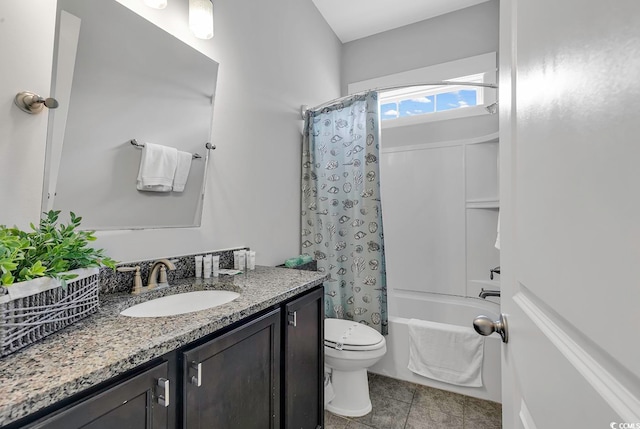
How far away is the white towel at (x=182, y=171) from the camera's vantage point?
1466 millimetres

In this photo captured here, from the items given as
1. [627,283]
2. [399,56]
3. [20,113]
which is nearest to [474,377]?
[627,283]

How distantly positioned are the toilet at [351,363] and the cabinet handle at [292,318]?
0.65 meters

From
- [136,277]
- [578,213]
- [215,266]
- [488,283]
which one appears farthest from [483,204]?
[136,277]

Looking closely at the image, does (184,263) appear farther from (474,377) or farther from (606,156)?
(474,377)

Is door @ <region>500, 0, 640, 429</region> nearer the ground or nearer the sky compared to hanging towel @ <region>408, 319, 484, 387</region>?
nearer the sky

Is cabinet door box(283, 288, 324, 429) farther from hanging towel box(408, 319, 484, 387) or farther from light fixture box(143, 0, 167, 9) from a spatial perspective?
light fixture box(143, 0, 167, 9)

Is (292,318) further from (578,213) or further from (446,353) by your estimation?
(446,353)

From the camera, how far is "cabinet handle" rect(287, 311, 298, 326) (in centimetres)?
126

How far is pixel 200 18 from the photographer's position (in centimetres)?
143

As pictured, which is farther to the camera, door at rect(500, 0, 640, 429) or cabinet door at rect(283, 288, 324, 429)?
cabinet door at rect(283, 288, 324, 429)

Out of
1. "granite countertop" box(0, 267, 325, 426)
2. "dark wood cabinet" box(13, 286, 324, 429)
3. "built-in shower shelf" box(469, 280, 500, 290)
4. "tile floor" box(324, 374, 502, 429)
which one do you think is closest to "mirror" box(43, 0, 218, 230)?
"granite countertop" box(0, 267, 325, 426)

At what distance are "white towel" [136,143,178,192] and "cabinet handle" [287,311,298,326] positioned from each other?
0.83 meters

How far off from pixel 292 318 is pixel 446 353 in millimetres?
1334

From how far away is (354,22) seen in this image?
2.86 meters
